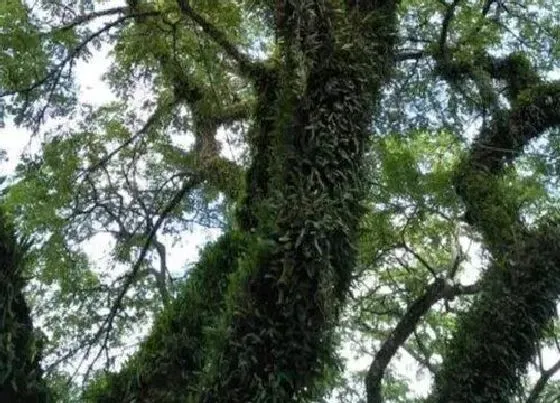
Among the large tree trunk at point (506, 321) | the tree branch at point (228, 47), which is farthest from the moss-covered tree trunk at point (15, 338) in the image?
the tree branch at point (228, 47)

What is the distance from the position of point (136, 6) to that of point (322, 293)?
4.45m

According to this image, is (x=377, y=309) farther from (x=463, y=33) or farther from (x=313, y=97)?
(x=313, y=97)

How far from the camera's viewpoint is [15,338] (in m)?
3.07

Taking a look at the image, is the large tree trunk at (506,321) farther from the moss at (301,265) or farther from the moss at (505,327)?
the moss at (301,265)

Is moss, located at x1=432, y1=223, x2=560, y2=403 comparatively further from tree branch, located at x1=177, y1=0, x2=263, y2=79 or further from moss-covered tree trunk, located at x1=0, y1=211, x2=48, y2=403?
moss-covered tree trunk, located at x1=0, y1=211, x2=48, y2=403

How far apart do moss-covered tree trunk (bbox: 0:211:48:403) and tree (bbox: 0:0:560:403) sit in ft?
2.41

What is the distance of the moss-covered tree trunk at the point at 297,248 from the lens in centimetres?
333

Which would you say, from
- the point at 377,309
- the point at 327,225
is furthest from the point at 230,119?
the point at 327,225

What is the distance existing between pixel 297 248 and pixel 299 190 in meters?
0.31

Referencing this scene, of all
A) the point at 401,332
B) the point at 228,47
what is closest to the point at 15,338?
the point at 228,47

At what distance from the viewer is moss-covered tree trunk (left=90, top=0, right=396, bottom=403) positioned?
3.33 m

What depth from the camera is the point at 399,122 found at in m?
7.66

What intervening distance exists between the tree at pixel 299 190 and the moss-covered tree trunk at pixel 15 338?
73 cm

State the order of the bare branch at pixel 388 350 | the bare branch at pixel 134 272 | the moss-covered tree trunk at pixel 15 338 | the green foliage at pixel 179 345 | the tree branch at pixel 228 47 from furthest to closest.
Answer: the bare branch at pixel 388 350
the tree branch at pixel 228 47
the bare branch at pixel 134 272
the green foliage at pixel 179 345
the moss-covered tree trunk at pixel 15 338
